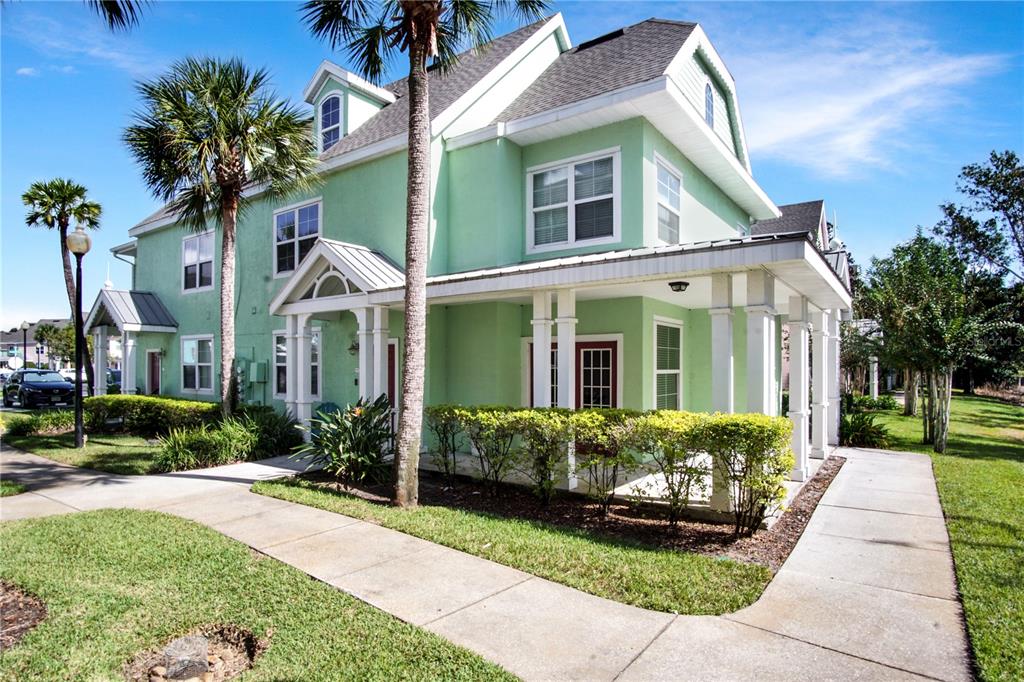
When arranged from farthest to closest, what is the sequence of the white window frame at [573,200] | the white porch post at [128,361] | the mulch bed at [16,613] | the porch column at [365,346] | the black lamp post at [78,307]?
the white porch post at [128,361]
the black lamp post at [78,307]
the porch column at [365,346]
the white window frame at [573,200]
the mulch bed at [16,613]

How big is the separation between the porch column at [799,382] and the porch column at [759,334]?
1981 mm

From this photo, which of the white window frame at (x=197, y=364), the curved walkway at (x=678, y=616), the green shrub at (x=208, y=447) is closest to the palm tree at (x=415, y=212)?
the curved walkway at (x=678, y=616)

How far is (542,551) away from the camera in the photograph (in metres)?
5.70

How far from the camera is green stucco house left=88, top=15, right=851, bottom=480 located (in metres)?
8.38

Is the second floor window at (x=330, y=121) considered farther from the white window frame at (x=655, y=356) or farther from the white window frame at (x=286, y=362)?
the white window frame at (x=655, y=356)

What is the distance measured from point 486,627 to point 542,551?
5.35 feet

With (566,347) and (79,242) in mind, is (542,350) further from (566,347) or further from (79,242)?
(79,242)

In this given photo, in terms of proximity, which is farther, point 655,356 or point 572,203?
point 572,203

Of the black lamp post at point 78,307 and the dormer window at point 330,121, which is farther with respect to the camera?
the dormer window at point 330,121

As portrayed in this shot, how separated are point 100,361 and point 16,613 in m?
17.4

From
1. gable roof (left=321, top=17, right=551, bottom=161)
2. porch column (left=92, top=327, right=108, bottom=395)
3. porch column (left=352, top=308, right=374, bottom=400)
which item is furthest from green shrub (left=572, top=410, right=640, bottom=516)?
porch column (left=92, top=327, right=108, bottom=395)

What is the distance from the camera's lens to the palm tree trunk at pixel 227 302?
11703 mm

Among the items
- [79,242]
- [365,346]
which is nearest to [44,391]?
[79,242]

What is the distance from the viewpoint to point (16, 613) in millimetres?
4473
